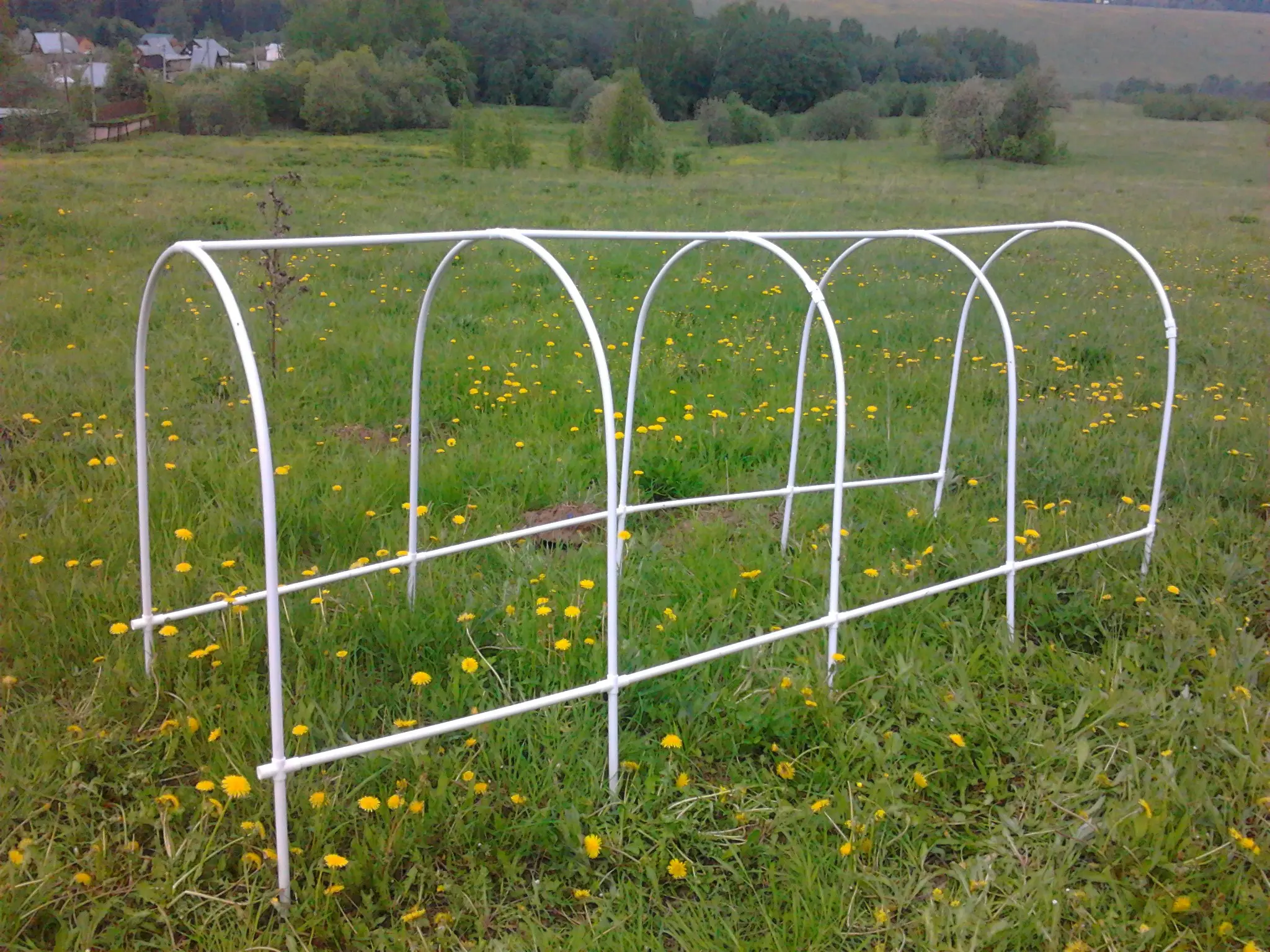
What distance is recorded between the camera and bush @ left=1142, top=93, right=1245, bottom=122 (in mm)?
38344

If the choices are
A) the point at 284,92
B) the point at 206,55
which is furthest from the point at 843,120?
the point at 206,55

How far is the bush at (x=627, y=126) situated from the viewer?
86.1ft

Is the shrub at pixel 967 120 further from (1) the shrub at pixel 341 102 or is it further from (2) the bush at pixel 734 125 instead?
(1) the shrub at pixel 341 102

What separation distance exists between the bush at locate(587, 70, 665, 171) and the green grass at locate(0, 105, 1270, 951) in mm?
21556

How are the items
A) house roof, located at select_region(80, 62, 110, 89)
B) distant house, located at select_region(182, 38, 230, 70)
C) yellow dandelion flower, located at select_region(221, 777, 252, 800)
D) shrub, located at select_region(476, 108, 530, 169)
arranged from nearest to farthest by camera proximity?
yellow dandelion flower, located at select_region(221, 777, 252, 800)
house roof, located at select_region(80, 62, 110, 89)
shrub, located at select_region(476, 108, 530, 169)
distant house, located at select_region(182, 38, 230, 70)

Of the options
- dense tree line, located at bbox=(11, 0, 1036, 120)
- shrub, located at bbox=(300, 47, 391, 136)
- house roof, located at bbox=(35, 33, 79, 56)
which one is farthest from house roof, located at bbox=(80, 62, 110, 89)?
dense tree line, located at bbox=(11, 0, 1036, 120)

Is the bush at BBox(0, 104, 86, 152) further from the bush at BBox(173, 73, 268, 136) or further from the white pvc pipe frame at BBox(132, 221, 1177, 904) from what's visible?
the white pvc pipe frame at BBox(132, 221, 1177, 904)

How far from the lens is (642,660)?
2746mm

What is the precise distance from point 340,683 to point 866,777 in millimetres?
1536

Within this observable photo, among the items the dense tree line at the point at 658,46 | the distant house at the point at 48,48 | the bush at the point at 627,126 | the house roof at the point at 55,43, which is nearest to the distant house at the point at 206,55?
the dense tree line at the point at 658,46

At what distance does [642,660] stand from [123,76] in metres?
28.4

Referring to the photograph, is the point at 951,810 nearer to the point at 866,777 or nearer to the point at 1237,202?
the point at 866,777

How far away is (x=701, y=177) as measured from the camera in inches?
867

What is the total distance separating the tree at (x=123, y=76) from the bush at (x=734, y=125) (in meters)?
23.6
